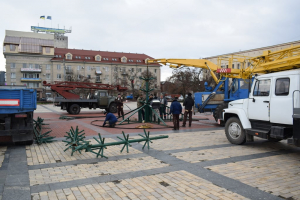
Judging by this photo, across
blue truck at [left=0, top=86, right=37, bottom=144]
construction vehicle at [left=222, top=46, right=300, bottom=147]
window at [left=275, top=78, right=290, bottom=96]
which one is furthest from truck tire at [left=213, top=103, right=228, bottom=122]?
blue truck at [left=0, top=86, right=37, bottom=144]

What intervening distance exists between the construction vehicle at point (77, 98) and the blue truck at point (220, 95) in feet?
29.7

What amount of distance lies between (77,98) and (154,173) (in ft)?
52.4

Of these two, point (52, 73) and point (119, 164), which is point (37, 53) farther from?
point (119, 164)

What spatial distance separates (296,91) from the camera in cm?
604

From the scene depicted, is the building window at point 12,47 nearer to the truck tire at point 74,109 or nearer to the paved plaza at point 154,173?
the truck tire at point 74,109

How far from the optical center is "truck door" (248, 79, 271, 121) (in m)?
6.84

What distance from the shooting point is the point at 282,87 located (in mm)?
6438

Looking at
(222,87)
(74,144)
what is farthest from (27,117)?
(222,87)

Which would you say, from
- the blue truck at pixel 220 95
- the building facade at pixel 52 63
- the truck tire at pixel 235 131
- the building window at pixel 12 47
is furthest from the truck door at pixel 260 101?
the building window at pixel 12 47

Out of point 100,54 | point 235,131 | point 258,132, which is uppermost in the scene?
point 100,54

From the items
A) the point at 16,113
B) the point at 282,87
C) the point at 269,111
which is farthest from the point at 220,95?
the point at 16,113

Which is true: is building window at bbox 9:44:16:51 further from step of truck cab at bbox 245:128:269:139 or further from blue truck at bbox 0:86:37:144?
step of truck cab at bbox 245:128:269:139

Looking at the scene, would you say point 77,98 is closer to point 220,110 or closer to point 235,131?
point 220,110

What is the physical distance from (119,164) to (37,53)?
66636 millimetres
